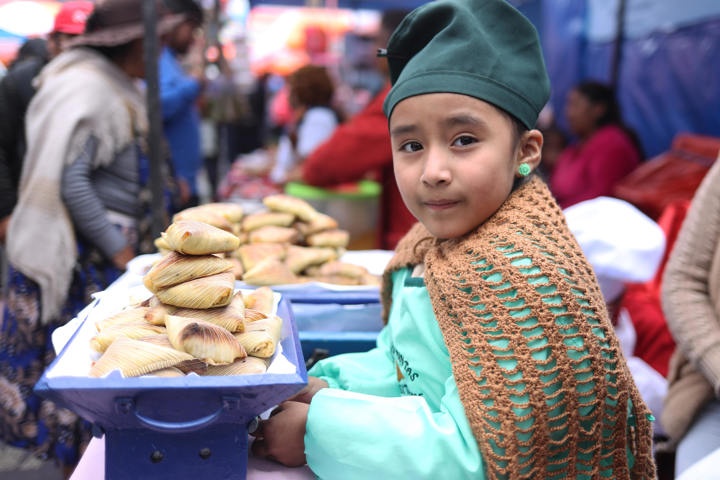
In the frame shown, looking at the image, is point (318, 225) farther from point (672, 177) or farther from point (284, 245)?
point (672, 177)

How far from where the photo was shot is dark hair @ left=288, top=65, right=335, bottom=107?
211 inches

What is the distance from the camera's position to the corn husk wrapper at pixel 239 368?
3.40ft

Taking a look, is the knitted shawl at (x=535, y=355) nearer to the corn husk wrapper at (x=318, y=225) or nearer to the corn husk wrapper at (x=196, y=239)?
the corn husk wrapper at (x=196, y=239)

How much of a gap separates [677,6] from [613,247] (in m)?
3.53

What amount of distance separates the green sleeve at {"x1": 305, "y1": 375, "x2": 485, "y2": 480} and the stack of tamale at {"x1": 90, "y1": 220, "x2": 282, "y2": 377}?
16cm

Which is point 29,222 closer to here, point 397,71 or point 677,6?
point 397,71

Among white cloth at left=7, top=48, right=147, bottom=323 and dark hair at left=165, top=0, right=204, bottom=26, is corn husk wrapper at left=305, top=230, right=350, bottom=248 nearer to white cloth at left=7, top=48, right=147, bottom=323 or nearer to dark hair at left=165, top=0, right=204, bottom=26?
white cloth at left=7, top=48, right=147, bottom=323

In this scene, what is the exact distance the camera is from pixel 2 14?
4137 millimetres

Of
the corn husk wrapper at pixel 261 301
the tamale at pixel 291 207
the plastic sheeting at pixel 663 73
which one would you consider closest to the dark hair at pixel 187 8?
the tamale at pixel 291 207

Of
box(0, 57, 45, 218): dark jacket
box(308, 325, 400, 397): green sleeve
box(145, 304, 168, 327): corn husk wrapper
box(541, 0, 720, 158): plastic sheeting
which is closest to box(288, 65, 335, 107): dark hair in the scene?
box(0, 57, 45, 218): dark jacket

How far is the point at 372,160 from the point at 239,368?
272 centimetres

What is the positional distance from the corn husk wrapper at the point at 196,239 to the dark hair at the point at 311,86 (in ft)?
14.1

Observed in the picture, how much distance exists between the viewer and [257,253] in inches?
80.8

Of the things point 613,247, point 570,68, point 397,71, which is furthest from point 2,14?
point 570,68
